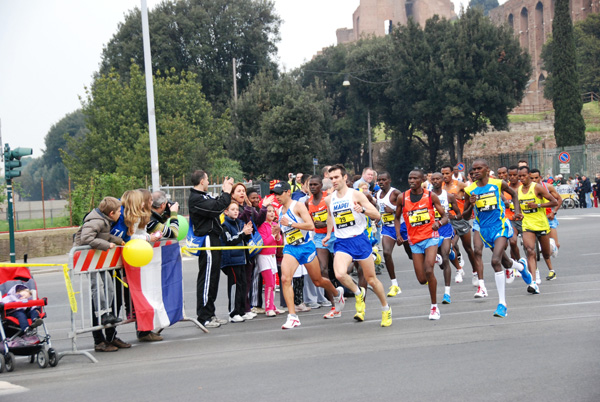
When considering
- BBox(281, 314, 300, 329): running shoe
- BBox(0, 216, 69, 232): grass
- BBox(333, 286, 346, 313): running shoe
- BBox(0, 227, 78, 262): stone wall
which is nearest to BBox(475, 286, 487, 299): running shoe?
BBox(333, 286, 346, 313): running shoe

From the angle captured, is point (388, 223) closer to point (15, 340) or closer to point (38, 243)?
point (15, 340)

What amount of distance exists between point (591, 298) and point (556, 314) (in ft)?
4.86

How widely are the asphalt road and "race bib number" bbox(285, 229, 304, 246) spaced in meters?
1.18

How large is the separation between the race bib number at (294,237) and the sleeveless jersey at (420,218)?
61.3 inches

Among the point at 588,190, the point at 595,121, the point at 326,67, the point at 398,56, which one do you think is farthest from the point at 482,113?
the point at 326,67

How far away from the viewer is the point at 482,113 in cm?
5562

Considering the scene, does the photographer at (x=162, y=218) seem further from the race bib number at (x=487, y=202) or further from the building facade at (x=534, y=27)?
the building facade at (x=534, y=27)

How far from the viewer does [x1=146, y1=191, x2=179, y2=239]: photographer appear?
9.83 meters

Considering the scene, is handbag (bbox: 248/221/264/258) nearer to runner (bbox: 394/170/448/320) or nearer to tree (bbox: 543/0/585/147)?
runner (bbox: 394/170/448/320)

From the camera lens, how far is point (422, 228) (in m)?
10.1

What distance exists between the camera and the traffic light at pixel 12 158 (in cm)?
2033

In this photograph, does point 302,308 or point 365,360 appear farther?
point 302,308

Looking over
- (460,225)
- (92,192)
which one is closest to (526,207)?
(460,225)

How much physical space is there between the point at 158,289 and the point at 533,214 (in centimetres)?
692
